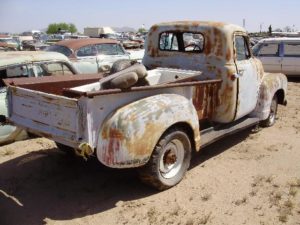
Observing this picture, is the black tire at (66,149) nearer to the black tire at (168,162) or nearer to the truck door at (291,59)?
the black tire at (168,162)

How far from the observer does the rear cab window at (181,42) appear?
5.85 m

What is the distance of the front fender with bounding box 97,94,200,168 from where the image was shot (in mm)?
3736

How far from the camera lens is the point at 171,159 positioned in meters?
4.52

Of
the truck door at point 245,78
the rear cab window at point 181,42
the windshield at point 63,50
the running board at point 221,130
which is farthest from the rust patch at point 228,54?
the windshield at point 63,50

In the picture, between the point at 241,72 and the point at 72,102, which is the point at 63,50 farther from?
the point at 72,102

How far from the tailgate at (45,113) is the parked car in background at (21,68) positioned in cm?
137

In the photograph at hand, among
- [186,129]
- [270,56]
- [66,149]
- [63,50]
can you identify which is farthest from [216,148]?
[270,56]

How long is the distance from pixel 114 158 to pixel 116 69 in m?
2.12

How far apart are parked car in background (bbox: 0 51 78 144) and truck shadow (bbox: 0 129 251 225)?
53cm

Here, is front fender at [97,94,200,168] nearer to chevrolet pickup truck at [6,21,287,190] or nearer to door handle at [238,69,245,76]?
chevrolet pickup truck at [6,21,287,190]

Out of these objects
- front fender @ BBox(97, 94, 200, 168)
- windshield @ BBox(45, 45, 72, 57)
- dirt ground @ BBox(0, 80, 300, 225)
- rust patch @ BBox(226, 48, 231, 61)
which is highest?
rust patch @ BBox(226, 48, 231, 61)

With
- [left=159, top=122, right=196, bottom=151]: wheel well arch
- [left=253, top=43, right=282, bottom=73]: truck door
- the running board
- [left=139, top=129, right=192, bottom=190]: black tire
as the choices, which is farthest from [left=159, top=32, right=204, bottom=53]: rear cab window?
[left=253, top=43, right=282, bottom=73]: truck door

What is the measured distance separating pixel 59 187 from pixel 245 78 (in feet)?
10.5

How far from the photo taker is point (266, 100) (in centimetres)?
661
